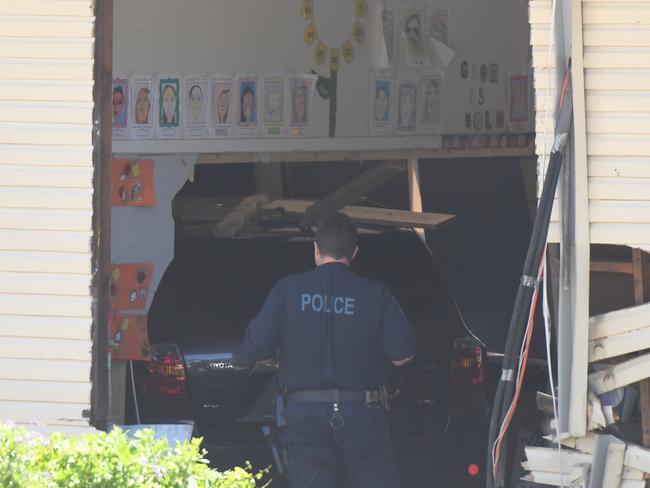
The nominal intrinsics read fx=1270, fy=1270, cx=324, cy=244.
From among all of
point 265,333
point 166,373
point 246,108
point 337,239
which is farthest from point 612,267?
point 246,108

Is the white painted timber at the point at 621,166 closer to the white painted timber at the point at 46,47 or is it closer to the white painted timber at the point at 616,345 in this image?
the white painted timber at the point at 616,345

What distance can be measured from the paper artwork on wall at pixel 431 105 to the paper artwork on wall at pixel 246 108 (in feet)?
4.64

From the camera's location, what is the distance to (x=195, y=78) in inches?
314

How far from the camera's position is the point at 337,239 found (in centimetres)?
630

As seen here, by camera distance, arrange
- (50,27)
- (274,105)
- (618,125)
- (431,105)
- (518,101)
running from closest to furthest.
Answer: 1. (618,125)
2. (50,27)
3. (274,105)
4. (431,105)
5. (518,101)

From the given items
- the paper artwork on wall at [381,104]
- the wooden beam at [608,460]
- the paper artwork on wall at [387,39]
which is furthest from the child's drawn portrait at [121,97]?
the wooden beam at [608,460]

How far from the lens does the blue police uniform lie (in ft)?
20.3

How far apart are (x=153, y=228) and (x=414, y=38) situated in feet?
9.06

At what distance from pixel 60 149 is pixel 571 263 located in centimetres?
224

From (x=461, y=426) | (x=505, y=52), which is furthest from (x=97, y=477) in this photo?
(x=505, y=52)

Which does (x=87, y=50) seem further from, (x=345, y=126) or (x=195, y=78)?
(x=345, y=126)

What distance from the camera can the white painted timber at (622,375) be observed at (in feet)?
16.8

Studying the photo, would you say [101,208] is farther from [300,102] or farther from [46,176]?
[300,102]

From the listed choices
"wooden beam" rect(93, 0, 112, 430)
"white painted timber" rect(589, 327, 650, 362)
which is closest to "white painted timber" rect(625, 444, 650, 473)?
"white painted timber" rect(589, 327, 650, 362)
